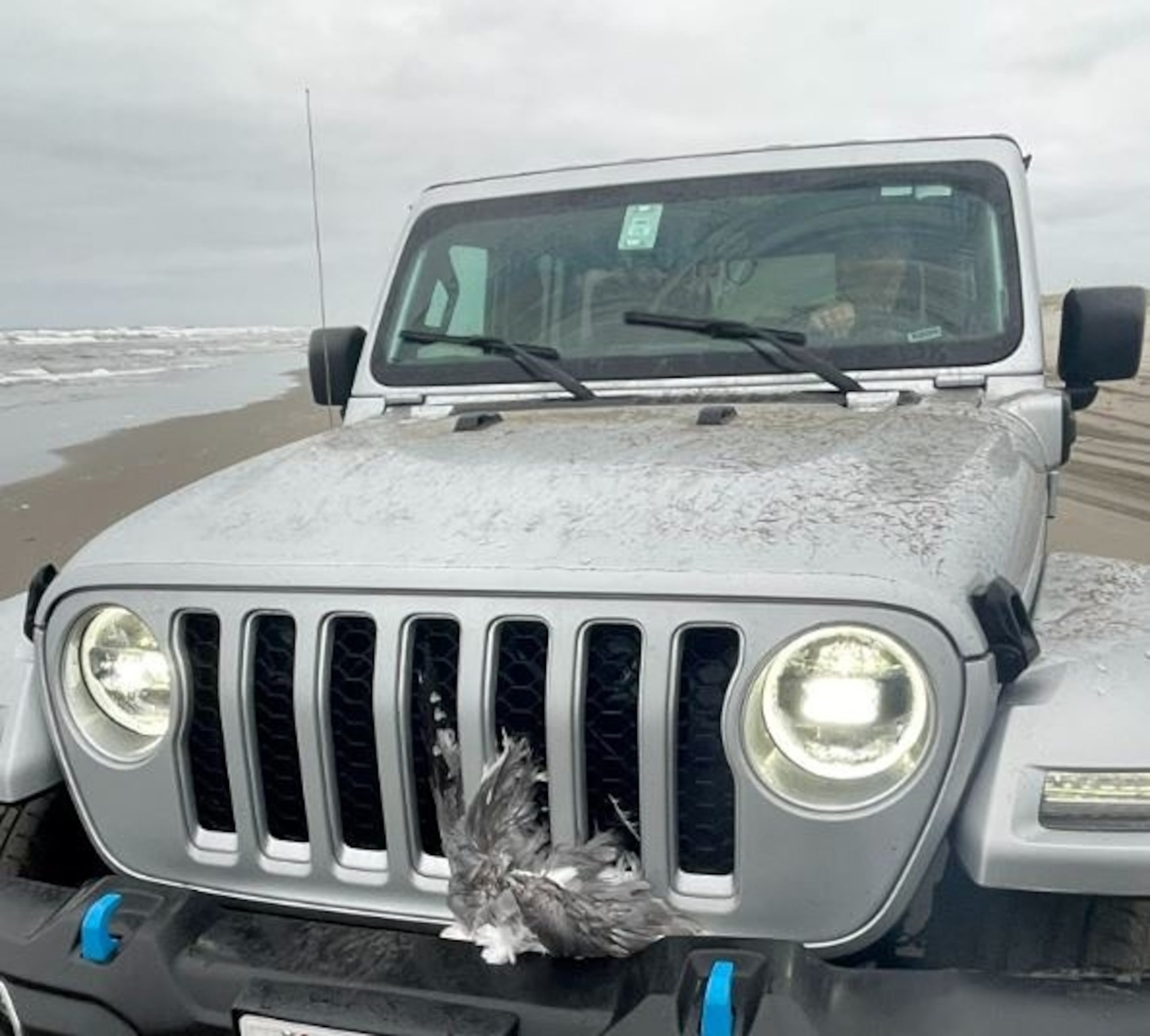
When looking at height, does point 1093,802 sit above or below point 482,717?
below

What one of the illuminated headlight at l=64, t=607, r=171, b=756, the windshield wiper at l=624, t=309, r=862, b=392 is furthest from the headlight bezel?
the windshield wiper at l=624, t=309, r=862, b=392

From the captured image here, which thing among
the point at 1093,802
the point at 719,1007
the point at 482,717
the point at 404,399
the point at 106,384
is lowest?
the point at 106,384

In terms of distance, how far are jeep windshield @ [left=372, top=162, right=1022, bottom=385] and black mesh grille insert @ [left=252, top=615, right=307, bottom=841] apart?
4.65ft

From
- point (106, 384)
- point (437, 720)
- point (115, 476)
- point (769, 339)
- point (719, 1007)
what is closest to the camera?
point (719, 1007)

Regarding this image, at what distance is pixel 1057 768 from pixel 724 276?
6.10ft

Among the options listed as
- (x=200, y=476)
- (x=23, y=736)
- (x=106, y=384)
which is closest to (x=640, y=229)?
(x=23, y=736)

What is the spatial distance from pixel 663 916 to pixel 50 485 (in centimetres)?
960

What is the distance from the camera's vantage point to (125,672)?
1967 millimetres

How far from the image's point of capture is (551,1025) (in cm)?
155

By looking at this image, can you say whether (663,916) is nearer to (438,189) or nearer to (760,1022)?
(760,1022)

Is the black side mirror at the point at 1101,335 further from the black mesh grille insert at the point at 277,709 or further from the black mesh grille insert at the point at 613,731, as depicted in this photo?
the black mesh grille insert at the point at 277,709

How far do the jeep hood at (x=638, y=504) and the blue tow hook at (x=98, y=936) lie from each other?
520mm

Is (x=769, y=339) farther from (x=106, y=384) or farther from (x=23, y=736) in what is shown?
(x=106, y=384)

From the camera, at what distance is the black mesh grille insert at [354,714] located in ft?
Result: 5.88
